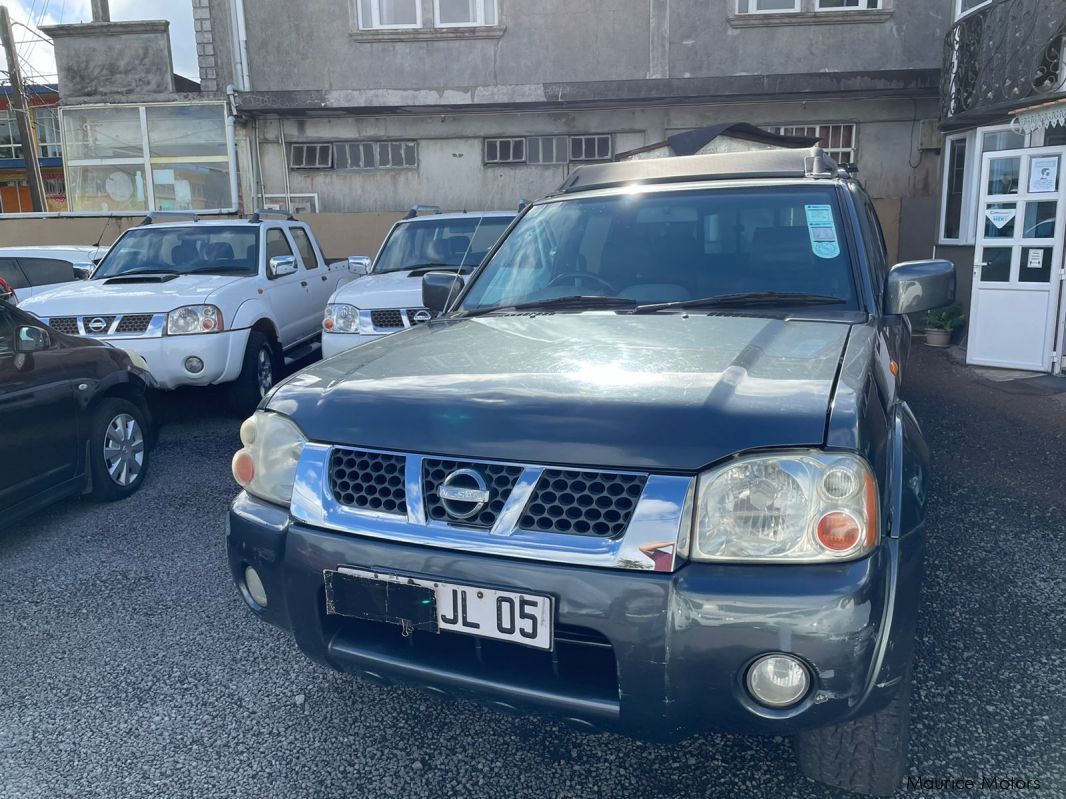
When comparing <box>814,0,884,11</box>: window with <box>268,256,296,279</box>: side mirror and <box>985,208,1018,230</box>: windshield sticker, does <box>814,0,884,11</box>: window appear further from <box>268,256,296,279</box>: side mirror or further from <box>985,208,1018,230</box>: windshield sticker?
<box>268,256,296,279</box>: side mirror

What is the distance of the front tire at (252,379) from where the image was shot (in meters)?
6.84

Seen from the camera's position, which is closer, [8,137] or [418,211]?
[418,211]

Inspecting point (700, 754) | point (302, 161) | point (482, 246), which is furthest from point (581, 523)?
point (302, 161)

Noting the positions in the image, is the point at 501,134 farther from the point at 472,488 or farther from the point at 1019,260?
the point at 472,488

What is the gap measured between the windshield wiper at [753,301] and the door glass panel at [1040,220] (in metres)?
7.19

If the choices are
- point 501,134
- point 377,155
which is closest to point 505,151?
point 501,134

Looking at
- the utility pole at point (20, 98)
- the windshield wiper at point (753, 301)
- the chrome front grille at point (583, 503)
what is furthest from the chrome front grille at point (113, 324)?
the utility pole at point (20, 98)

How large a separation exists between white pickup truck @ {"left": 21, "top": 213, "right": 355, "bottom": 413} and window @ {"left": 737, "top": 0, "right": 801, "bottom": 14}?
864cm

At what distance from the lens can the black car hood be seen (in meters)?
1.90

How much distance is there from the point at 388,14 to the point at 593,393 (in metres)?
13.7

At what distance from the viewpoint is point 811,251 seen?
307 cm

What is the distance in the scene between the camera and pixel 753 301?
292 cm

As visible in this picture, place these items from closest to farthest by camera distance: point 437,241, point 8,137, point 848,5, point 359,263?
point 437,241
point 359,263
point 848,5
point 8,137

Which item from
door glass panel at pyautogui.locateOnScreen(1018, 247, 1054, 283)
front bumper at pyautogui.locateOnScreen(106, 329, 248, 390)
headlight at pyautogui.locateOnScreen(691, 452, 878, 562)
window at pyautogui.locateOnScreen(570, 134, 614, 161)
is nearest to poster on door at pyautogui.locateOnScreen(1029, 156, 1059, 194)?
door glass panel at pyautogui.locateOnScreen(1018, 247, 1054, 283)
